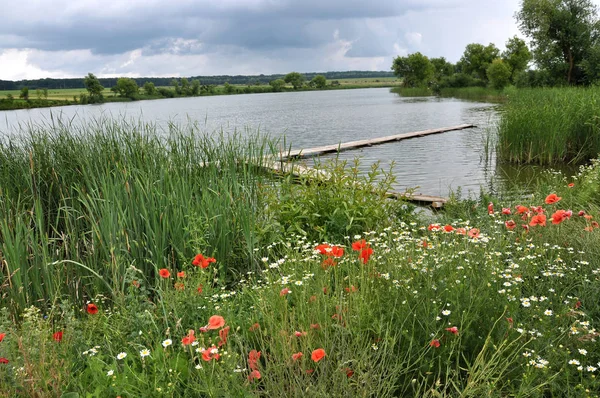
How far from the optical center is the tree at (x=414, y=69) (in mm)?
95625

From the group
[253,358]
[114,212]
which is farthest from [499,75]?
[253,358]

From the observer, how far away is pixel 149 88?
289ft

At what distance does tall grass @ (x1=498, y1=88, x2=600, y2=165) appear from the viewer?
40.4 ft

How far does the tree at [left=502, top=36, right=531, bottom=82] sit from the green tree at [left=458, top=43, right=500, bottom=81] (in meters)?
7.27

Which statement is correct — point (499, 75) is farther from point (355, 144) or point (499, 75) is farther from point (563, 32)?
point (355, 144)

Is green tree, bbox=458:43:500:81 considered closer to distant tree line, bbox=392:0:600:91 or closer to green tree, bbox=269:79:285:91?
distant tree line, bbox=392:0:600:91

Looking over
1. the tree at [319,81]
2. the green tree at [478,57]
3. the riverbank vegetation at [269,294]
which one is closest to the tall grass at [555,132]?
the riverbank vegetation at [269,294]

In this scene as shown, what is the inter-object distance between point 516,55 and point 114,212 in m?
73.9

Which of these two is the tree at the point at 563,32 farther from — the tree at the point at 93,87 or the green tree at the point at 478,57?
the tree at the point at 93,87

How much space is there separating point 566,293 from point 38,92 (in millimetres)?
61599

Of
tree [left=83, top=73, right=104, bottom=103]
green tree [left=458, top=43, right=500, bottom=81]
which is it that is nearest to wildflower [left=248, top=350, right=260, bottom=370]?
tree [left=83, top=73, right=104, bottom=103]

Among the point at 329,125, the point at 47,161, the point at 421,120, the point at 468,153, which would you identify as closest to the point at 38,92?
the point at 329,125

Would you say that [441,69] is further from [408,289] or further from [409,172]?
[408,289]

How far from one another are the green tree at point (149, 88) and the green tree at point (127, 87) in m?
3.45
